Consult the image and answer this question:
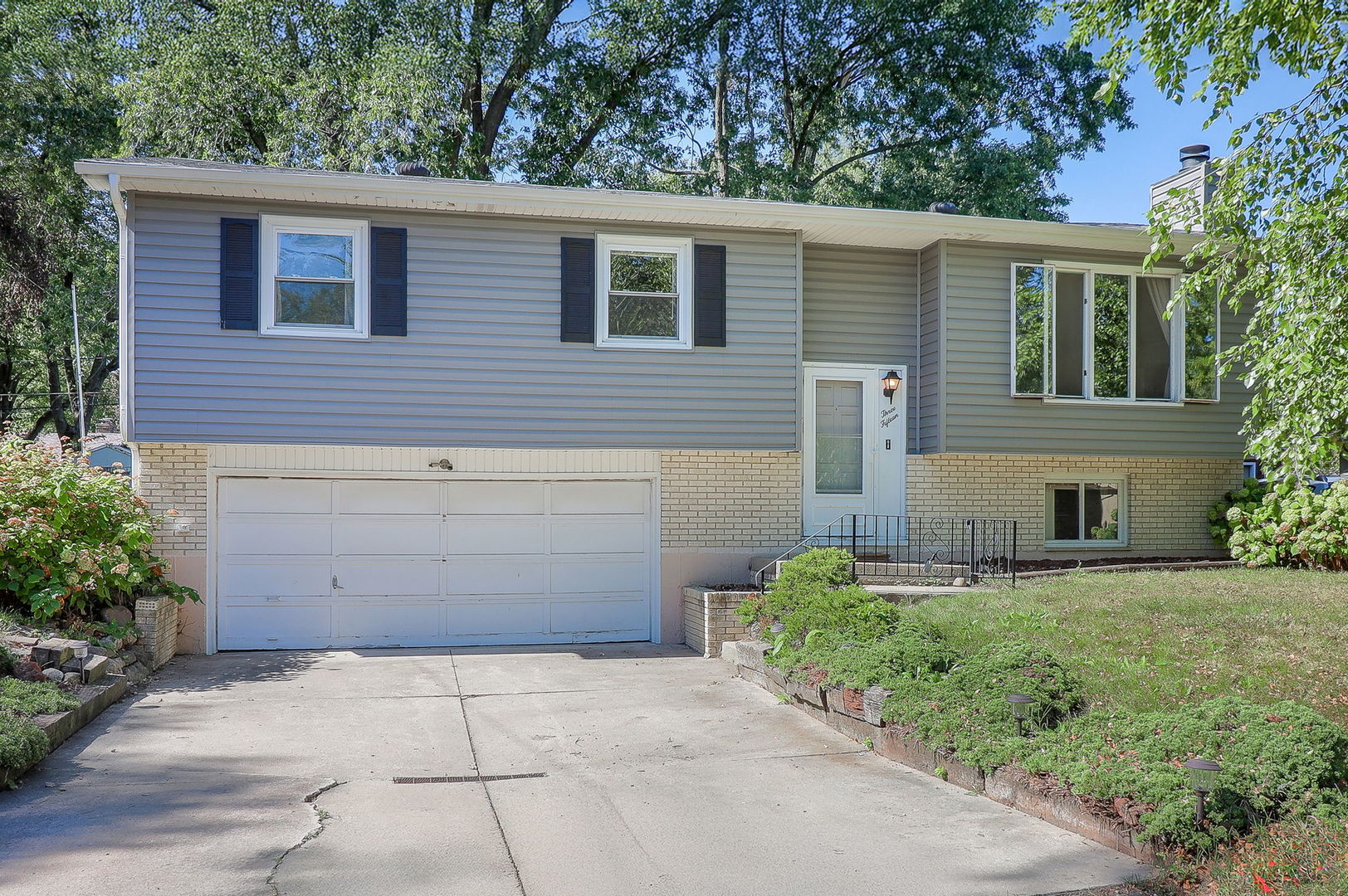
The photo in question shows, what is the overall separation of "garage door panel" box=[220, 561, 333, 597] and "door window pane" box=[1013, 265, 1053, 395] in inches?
341

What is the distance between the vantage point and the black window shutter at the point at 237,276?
1054cm

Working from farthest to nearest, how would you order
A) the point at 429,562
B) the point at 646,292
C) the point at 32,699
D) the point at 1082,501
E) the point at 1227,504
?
the point at 1227,504
the point at 1082,501
the point at 429,562
the point at 646,292
the point at 32,699

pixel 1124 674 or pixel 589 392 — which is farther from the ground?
pixel 589 392

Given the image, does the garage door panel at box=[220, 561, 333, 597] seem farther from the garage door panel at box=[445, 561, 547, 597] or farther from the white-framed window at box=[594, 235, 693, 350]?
the white-framed window at box=[594, 235, 693, 350]

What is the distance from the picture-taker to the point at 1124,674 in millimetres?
6809

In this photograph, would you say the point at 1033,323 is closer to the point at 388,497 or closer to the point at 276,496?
the point at 388,497

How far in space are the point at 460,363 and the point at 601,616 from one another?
352 cm

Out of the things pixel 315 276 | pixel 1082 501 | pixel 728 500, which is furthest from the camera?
pixel 1082 501

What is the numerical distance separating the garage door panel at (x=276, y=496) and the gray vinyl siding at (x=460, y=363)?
0.95m

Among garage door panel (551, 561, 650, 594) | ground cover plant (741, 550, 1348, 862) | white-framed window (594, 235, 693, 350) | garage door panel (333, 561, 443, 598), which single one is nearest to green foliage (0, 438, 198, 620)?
garage door panel (333, 561, 443, 598)

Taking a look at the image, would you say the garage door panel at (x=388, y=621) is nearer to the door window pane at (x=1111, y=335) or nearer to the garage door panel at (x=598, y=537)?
the garage door panel at (x=598, y=537)

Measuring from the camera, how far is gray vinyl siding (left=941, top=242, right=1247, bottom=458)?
1230 cm

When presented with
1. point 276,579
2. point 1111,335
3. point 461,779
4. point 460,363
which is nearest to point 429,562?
point 276,579

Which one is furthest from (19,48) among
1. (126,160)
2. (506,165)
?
(126,160)
